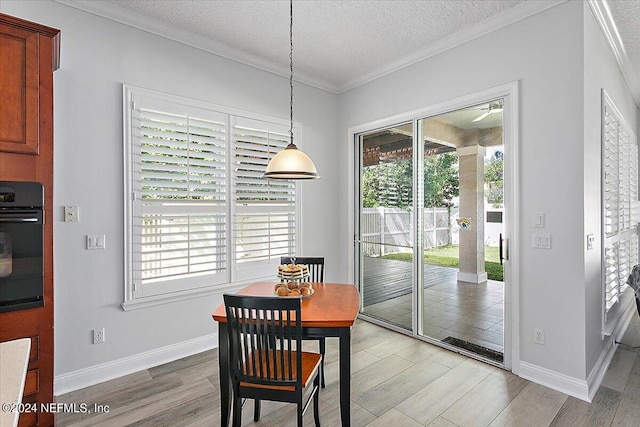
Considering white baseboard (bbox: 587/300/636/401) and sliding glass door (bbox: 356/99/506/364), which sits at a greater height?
sliding glass door (bbox: 356/99/506/364)

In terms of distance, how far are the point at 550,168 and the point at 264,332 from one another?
97.1 inches

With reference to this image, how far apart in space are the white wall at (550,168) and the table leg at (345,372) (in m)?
1.73

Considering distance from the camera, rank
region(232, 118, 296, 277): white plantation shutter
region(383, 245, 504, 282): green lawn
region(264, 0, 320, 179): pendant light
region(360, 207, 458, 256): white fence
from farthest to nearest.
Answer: region(232, 118, 296, 277): white plantation shutter
region(360, 207, 458, 256): white fence
region(383, 245, 504, 282): green lawn
region(264, 0, 320, 179): pendant light

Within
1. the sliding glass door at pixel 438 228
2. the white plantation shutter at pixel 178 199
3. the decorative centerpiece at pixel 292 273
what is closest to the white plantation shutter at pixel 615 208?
the sliding glass door at pixel 438 228

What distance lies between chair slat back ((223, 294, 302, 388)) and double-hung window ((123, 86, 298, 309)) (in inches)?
62.3

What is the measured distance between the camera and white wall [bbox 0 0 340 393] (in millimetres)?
2582

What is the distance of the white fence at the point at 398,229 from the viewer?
3434 millimetres

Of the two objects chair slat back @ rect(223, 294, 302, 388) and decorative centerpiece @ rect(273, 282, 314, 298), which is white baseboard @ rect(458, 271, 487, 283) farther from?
chair slat back @ rect(223, 294, 302, 388)

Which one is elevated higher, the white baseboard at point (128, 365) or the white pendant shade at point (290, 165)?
the white pendant shade at point (290, 165)

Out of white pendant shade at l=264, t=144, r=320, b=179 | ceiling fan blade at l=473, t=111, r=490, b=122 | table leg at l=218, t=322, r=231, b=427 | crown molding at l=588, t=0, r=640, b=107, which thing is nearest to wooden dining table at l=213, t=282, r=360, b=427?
table leg at l=218, t=322, r=231, b=427

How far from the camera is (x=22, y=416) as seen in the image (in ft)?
6.38

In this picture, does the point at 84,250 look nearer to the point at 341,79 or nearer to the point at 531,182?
the point at 341,79

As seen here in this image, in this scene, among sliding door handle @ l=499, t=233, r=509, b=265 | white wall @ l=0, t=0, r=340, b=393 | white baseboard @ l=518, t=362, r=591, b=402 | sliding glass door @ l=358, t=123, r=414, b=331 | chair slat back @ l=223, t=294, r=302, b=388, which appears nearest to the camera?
chair slat back @ l=223, t=294, r=302, b=388

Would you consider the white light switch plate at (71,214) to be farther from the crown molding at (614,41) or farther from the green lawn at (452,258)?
the crown molding at (614,41)
